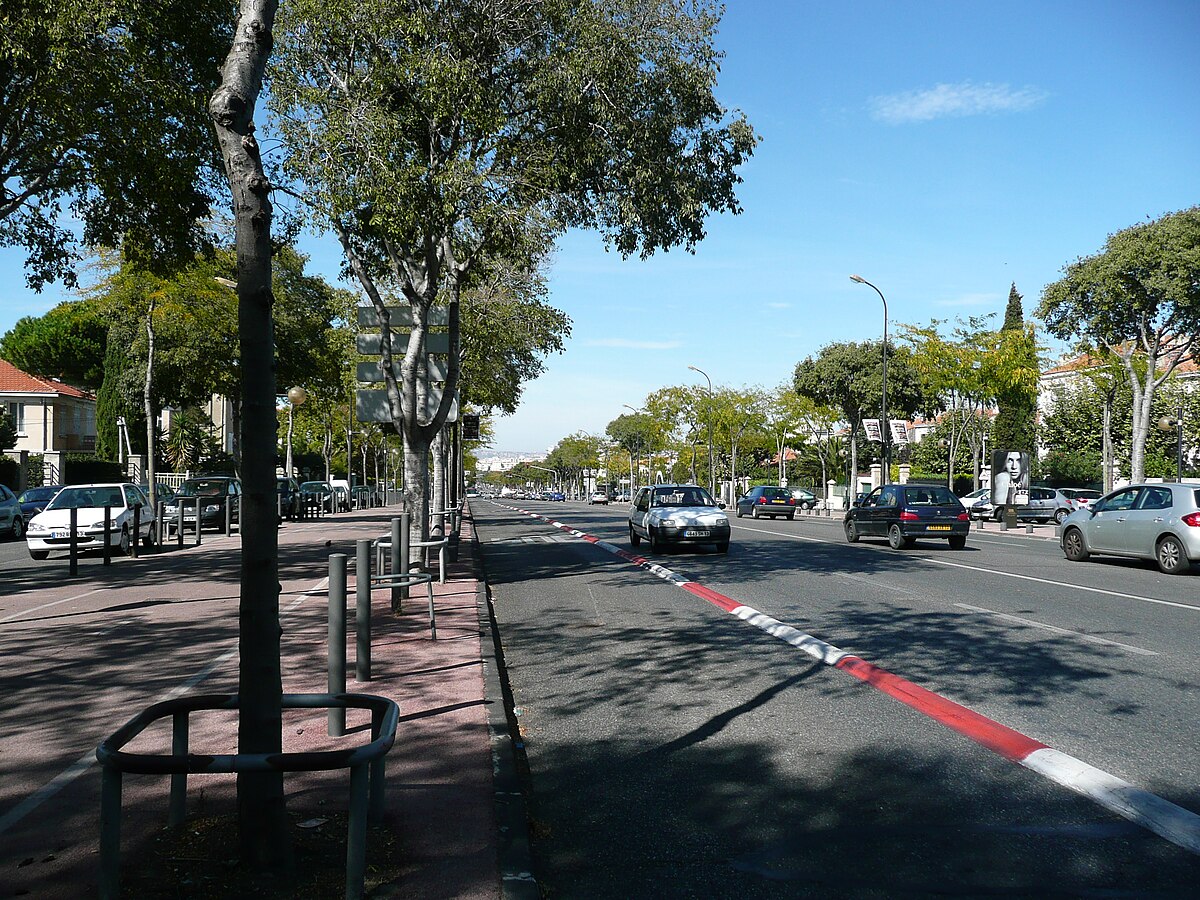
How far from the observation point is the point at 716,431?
238 ft

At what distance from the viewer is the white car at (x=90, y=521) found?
63.3 ft

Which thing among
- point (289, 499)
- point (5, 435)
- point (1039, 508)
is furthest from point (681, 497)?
point (5, 435)

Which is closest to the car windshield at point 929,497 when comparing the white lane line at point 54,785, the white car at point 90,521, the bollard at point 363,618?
the white car at point 90,521

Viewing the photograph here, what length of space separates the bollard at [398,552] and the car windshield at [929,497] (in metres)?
13.5

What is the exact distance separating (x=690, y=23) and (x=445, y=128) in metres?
3.56

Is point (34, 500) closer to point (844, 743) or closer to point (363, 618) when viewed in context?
point (363, 618)

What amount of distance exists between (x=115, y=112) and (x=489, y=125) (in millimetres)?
4792

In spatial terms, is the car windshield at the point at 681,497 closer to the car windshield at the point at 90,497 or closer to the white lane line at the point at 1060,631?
the white lane line at the point at 1060,631

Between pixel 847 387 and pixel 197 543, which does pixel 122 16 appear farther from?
pixel 847 387

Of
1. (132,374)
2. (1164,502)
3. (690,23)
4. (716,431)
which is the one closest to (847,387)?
(716,431)

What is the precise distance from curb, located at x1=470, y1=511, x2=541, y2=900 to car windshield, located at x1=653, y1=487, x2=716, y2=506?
12999mm

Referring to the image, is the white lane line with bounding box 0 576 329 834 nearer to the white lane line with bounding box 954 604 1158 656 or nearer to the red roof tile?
the white lane line with bounding box 954 604 1158 656

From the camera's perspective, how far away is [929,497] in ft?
72.3

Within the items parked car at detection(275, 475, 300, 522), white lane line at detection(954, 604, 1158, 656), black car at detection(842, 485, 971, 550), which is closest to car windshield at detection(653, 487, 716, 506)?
black car at detection(842, 485, 971, 550)
